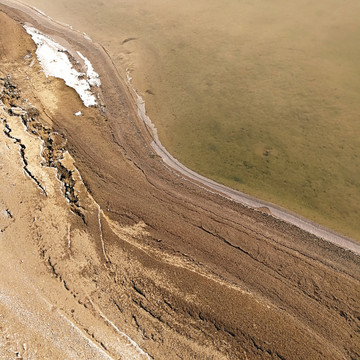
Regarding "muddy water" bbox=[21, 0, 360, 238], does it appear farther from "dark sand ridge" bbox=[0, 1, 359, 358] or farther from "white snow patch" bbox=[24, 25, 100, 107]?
"white snow patch" bbox=[24, 25, 100, 107]

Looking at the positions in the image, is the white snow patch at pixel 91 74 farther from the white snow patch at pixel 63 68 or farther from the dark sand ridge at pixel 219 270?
the dark sand ridge at pixel 219 270

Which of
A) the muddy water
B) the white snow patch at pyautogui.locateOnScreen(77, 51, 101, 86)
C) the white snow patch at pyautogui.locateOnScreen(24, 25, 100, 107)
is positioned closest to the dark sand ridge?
the muddy water

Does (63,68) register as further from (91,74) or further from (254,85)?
(254,85)

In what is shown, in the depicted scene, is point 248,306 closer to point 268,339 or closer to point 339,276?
point 268,339

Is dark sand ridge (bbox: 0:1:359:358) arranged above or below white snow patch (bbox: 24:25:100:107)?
below

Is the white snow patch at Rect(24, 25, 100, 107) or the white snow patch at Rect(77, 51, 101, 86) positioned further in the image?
the white snow patch at Rect(77, 51, 101, 86)

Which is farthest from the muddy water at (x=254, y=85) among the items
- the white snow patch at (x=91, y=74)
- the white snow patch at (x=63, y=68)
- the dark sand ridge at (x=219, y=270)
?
the white snow patch at (x=63, y=68)

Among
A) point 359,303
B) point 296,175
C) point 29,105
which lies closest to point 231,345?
point 359,303
